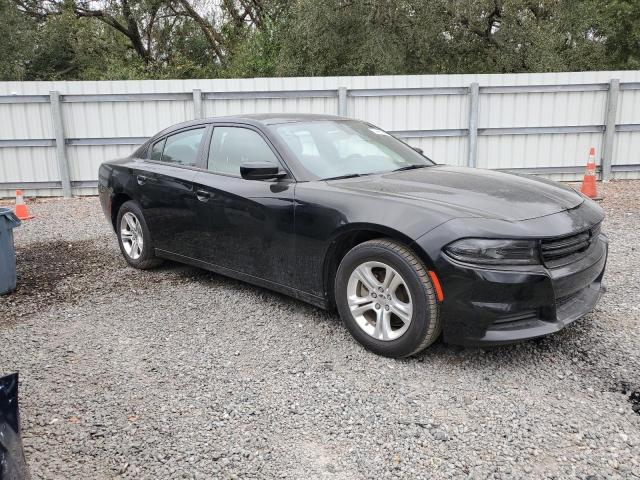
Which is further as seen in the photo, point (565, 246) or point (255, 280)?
point (255, 280)

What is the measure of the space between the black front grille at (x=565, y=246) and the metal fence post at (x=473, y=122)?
7376mm

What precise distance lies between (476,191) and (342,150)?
121 centimetres

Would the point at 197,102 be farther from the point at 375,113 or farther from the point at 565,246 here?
the point at 565,246

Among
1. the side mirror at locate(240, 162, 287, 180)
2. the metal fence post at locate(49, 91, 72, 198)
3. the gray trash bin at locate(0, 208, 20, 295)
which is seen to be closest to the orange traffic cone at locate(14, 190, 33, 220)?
the metal fence post at locate(49, 91, 72, 198)

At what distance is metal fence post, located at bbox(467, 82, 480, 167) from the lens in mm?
10602

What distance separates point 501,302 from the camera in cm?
321

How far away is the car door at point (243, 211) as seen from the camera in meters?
4.16

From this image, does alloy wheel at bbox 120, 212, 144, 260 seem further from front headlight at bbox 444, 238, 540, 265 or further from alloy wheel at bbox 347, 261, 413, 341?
front headlight at bbox 444, 238, 540, 265

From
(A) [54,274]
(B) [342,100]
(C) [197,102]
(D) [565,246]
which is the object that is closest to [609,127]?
(B) [342,100]

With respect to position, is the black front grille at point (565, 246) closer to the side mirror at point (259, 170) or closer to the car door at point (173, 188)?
the side mirror at point (259, 170)

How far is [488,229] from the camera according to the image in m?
3.25

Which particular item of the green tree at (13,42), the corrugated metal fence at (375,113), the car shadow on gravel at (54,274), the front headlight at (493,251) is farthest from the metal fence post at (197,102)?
the green tree at (13,42)

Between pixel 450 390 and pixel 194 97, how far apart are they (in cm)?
845

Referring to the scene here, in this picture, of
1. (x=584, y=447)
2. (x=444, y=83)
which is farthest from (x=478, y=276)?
(x=444, y=83)
